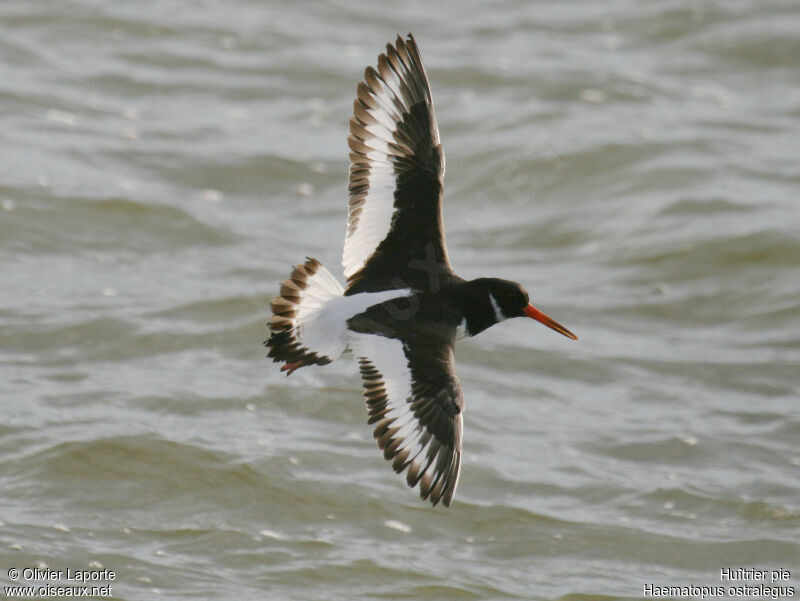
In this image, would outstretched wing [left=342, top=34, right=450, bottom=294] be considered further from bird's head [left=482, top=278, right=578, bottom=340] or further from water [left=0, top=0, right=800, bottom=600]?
water [left=0, top=0, right=800, bottom=600]

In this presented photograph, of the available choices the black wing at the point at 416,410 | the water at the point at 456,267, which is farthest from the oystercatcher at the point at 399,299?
the water at the point at 456,267

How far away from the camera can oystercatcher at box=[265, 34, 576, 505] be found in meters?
5.47

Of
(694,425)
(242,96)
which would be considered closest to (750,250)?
(694,425)

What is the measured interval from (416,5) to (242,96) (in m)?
3.10

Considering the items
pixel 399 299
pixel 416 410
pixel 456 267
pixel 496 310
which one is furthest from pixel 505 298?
pixel 456 267

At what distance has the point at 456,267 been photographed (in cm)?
958

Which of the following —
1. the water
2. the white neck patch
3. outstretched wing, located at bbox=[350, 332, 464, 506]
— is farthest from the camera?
the water

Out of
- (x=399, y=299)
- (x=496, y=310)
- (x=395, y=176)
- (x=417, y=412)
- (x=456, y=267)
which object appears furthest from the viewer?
(x=456, y=267)

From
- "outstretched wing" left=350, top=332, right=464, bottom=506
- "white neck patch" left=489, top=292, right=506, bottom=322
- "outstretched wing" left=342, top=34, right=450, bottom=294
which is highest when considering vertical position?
"outstretched wing" left=342, top=34, right=450, bottom=294

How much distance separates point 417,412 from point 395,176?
4.32 ft

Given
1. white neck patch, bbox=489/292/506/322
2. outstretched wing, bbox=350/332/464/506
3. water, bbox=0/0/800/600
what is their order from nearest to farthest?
1. outstretched wing, bbox=350/332/464/506
2. white neck patch, bbox=489/292/506/322
3. water, bbox=0/0/800/600

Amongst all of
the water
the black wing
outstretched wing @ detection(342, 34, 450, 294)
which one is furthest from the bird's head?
the water

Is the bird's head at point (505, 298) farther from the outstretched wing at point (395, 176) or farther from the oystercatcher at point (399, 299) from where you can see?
the outstretched wing at point (395, 176)

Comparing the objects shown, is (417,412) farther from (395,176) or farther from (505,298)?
(395,176)
